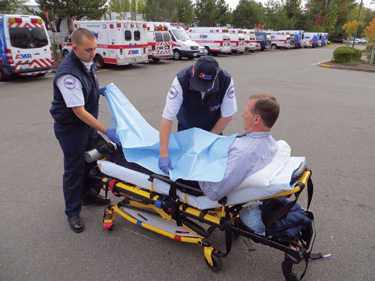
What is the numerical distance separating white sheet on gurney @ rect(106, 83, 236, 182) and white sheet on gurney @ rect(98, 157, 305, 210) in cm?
13

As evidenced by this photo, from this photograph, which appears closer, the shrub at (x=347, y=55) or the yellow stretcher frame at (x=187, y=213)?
the yellow stretcher frame at (x=187, y=213)

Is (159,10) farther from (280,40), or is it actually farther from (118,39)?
(118,39)

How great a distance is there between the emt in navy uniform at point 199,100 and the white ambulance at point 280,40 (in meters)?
34.1

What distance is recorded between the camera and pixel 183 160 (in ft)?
8.07

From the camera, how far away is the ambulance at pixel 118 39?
13.6 metres

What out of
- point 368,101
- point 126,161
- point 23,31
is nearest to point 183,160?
point 126,161

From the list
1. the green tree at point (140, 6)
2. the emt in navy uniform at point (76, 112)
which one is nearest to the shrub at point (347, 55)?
the emt in navy uniform at point (76, 112)

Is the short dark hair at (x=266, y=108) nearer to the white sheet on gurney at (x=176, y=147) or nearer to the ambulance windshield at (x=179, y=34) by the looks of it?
the white sheet on gurney at (x=176, y=147)

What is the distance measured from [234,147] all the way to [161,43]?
16.1 metres

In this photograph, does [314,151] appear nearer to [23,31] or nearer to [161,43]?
[23,31]

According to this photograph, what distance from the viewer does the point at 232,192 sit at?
217 cm

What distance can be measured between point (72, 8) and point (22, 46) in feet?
45.0

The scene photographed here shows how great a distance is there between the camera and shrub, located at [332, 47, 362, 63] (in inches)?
710

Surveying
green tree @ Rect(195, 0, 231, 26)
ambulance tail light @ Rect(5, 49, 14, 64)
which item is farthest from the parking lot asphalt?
green tree @ Rect(195, 0, 231, 26)
